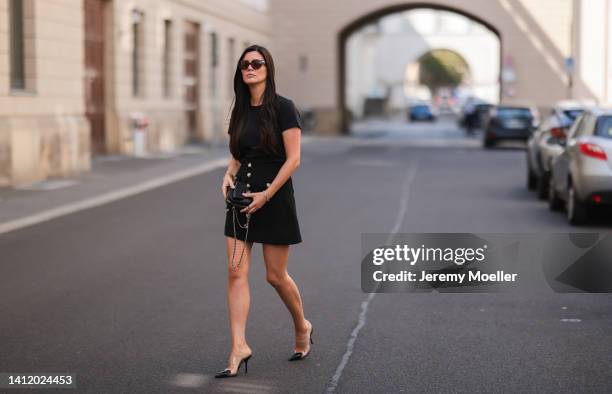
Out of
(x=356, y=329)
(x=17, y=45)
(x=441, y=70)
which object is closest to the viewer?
(x=356, y=329)

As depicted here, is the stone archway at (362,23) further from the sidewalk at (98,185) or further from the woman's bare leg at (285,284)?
the woman's bare leg at (285,284)

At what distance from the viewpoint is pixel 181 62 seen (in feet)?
119

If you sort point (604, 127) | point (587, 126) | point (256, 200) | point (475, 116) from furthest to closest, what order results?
point (475, 116)
point (587, 126)
point (604, 127)
point (256, 200)

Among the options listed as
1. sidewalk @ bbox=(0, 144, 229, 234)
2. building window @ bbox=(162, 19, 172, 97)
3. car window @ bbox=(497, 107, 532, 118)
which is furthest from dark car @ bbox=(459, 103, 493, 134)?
sidewalk @ bbox=(0, 144, 229, 234)

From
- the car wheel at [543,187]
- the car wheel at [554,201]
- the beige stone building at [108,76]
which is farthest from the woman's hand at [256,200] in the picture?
the beige stone building at [108,76]

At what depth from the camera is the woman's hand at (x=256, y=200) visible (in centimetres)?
665

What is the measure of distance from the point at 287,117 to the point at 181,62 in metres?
30.0

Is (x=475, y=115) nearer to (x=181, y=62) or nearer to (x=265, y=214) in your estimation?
(x=181, y=62)

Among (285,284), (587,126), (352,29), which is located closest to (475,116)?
(352,29)

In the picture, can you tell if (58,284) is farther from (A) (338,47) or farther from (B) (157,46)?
(A) (338,47)

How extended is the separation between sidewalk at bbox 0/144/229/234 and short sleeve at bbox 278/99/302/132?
27.8 ft

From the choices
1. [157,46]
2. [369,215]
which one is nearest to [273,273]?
[369,215]

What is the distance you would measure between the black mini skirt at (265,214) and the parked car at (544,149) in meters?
10.2

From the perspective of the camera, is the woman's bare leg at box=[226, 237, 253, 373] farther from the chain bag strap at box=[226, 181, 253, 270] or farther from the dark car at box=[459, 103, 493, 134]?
the dark car at box=[459, 103, 493, 134]
